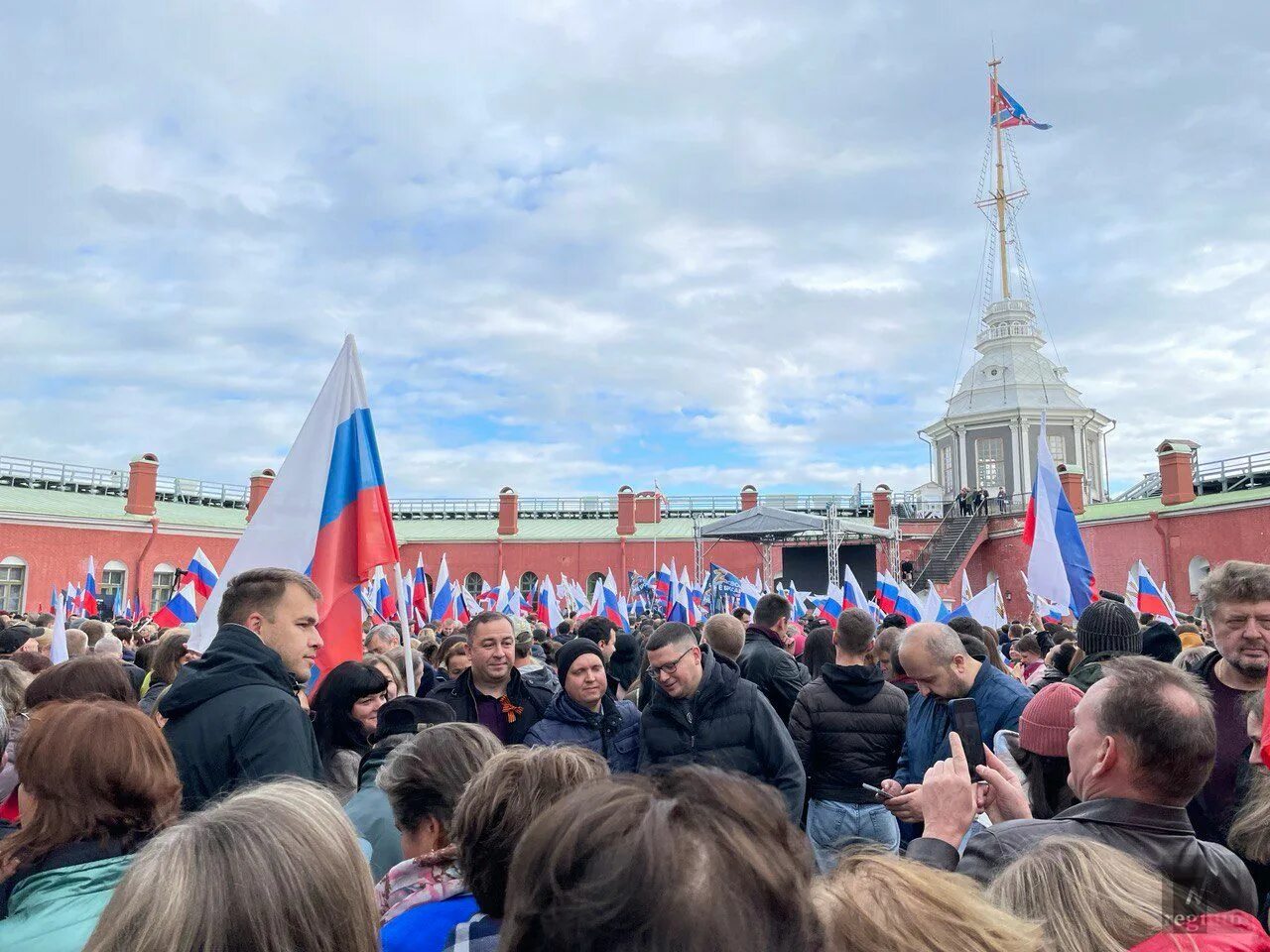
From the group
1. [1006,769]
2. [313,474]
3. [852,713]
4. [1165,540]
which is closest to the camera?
[1006,769]

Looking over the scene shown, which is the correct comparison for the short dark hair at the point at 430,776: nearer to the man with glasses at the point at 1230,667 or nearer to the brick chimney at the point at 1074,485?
the man with glasses at the point at 1230,667

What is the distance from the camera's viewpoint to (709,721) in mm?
4922

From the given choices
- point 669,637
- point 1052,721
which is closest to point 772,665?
point 669,637

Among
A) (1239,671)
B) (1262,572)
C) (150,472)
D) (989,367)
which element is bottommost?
(1239,671)

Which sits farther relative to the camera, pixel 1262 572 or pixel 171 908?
pixel 1262 572

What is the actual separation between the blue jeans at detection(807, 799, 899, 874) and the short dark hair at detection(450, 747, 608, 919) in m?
3.28

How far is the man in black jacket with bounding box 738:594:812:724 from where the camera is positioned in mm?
6500

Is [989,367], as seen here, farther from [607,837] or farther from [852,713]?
[607,837]

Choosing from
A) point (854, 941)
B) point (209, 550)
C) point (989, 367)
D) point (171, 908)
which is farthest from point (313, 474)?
point (989, 367)

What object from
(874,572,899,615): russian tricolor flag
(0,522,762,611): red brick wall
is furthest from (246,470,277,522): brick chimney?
(874,572,899,615): russian tricolor flag

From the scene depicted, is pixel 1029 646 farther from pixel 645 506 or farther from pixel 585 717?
pixel 645 506

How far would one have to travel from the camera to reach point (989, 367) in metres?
41.5

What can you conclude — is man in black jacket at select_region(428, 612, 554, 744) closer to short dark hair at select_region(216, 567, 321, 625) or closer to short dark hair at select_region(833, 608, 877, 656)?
short dark hair at select_region(216, 567, 321, 625)

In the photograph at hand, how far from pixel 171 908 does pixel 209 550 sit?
39845 millimetres
